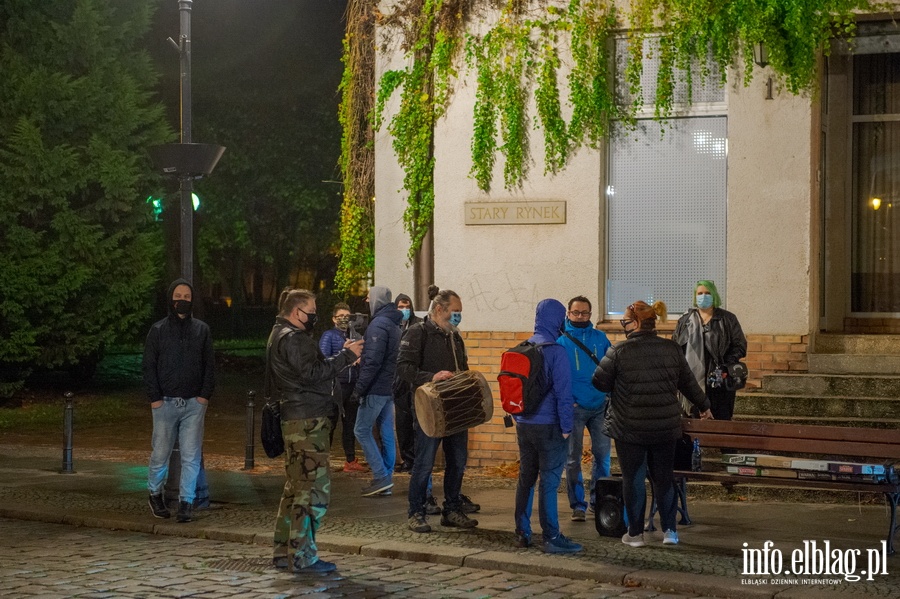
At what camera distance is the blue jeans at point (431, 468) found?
9867 millimetres

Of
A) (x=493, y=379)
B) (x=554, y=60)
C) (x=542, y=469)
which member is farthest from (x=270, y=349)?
(x=554, y=60)

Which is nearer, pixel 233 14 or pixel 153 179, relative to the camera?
pixel 153 179

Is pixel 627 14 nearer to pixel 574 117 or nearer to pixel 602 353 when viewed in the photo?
pixel 574 117

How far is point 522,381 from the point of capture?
8.87m

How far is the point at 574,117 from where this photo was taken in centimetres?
1379

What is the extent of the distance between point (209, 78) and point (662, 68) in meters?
19.1

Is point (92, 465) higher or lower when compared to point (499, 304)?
lower

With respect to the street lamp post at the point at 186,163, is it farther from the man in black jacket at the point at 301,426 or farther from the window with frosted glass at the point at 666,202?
the window with frosted glass at the point at 666,202

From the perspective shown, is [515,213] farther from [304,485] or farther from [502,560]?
[304,485]

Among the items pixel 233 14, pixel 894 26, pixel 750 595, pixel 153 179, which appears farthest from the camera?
pixel 233 14

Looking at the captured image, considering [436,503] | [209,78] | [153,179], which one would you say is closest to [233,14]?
[209,78]

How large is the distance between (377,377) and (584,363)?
2.31m

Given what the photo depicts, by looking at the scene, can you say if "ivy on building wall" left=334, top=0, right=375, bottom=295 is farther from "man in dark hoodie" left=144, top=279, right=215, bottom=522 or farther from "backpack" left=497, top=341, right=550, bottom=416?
"backpack" left=497, top=341, right=550, bottom=416

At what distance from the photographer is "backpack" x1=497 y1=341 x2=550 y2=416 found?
8.87 meters
